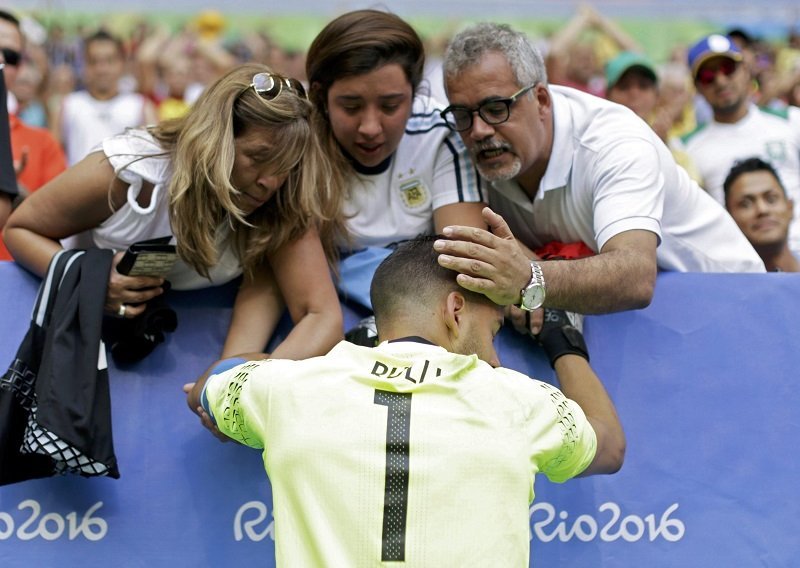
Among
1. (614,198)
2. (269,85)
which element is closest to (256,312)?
(269,85)

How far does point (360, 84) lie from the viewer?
3.80m

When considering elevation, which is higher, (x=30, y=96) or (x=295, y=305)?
(x=30, y=96)

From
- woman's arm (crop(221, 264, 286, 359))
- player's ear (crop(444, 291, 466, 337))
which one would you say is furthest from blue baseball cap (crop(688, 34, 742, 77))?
player's ear (crop(444, 291, 466, 337))

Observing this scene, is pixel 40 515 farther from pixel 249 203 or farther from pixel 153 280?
pixel 249 203

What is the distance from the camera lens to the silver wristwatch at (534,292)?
3.07 m

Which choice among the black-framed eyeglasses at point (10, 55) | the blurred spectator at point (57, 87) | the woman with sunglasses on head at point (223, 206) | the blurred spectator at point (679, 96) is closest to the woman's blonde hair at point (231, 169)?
the woman with sunglasses on head at point (223, 206)

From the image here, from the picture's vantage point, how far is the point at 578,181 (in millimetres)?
3875

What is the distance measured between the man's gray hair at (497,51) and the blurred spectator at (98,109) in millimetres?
3747

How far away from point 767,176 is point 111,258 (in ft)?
11.8

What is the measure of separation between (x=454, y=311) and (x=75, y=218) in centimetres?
144

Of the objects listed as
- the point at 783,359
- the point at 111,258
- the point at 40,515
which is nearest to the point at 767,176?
the point at 783,359

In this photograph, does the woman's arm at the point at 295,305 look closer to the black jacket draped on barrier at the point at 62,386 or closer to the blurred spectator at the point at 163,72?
the black jacket draped on barrier at the point at 62,386

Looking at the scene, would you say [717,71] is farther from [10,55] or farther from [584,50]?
[10,55]

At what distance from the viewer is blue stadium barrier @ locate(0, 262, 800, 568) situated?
344cm
